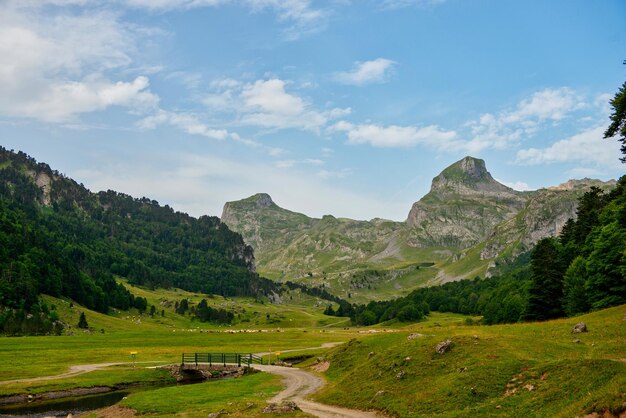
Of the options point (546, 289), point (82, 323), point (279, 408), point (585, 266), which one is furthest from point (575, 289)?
point (82, 323)

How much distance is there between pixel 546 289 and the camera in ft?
284

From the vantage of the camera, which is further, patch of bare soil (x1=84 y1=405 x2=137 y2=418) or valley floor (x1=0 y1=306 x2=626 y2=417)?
patch of bare soil (x1=84 y1=405 x2=137 y2=418)

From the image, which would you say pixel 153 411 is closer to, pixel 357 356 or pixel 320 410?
pixel 320 410

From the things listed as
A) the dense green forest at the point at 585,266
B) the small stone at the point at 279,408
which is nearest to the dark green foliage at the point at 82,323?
the dense green forest at the point at 585,266

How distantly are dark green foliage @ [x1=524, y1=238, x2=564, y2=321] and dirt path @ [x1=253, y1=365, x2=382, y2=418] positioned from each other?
48.1 m

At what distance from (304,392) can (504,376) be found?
22694mm

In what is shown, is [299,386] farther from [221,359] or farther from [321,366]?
[221,359]

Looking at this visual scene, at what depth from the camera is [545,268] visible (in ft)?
287

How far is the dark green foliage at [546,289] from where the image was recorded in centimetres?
8600

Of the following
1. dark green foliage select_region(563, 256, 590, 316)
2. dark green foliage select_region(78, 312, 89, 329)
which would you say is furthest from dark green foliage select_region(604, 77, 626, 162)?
dark green foliage select_region(78, 312, 89, 329)

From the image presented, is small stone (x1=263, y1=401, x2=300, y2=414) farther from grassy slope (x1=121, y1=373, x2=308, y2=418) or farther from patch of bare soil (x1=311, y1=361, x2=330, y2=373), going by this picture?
patch of bare soil (x1=311, y1=361, x2=330, y2=373)

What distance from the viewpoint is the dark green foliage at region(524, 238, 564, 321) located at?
3386 inches

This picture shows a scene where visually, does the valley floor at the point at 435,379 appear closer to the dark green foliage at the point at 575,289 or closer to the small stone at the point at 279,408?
the small stone at the point at 279,408

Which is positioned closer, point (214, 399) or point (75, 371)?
point (214, 399)
